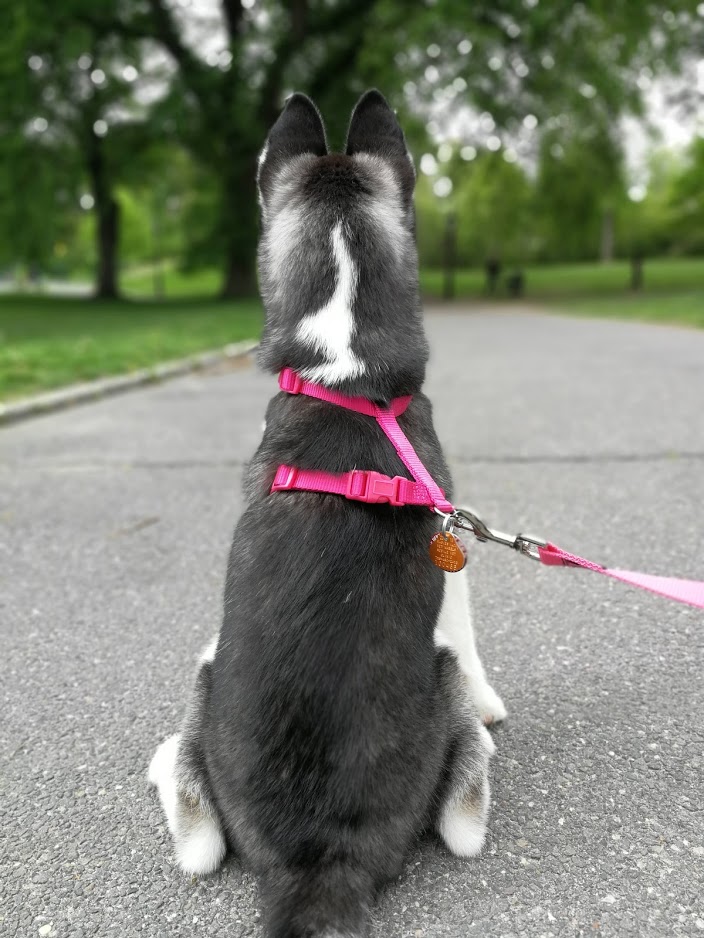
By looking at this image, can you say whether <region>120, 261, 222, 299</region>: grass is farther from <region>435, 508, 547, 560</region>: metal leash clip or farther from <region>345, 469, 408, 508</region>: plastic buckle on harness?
<region>345, 469, 408, 508</region>: plastic buckle on harness

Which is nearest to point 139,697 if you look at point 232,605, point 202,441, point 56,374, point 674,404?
point 232,605

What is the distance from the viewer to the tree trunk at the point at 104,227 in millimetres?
29266

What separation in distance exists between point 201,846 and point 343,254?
155 centimetres

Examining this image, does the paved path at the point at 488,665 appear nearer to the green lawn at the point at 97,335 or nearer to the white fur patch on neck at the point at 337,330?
the white fur patch on neck at the point at 337,330

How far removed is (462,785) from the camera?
1.95 m

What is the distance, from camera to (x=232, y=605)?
1918 millimetres

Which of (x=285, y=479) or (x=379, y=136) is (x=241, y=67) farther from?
(x=285, y=479)

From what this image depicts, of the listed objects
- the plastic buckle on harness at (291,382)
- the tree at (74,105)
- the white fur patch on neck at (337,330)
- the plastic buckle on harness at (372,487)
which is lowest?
the plastic buckle on harness at (372,487)

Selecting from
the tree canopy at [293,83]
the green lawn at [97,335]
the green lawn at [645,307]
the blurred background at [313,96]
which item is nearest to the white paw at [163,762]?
the green lawn at [97,335]

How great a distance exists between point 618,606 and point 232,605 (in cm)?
216

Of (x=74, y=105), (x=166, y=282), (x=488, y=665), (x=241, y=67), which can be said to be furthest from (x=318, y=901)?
(x=166, y=282)

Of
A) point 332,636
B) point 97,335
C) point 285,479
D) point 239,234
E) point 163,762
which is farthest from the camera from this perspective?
point 239,234

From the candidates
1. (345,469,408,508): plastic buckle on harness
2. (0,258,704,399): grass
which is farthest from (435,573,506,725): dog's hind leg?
(0,258,704,399): grass

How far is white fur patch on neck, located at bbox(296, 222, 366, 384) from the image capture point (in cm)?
198
